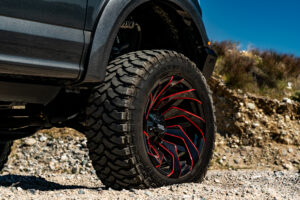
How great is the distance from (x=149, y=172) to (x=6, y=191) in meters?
0.87

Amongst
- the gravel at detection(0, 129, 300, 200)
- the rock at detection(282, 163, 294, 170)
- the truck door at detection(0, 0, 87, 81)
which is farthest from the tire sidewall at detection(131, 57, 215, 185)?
the rock at detection(282, 163, 294, 170)

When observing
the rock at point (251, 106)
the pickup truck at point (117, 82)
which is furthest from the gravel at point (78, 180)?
the rock at point (251, 106)

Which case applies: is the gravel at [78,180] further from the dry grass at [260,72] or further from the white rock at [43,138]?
the dry grass at [260,72]

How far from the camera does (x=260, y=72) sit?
9.55m

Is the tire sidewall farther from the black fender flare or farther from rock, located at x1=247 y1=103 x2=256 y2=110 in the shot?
rock, located at x1=247 y1=103 x2=256 y2=110

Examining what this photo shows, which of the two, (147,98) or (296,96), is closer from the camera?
(147,98)

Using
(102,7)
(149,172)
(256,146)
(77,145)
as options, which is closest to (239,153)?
(256,146)

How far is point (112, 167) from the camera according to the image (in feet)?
6.95

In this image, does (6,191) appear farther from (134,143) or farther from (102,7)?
(102,7)

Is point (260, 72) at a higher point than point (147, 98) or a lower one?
higher

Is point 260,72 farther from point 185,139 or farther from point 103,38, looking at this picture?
point 103,38

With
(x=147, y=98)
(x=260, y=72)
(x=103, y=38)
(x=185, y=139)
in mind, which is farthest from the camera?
(x=260, y=72)

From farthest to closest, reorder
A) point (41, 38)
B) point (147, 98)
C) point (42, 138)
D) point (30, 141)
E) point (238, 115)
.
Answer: point (238, 115), point (42, 138), point (30, 141), point (147, 98), point (41, 38)

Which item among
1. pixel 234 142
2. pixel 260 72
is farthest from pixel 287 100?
pixel 234 142
